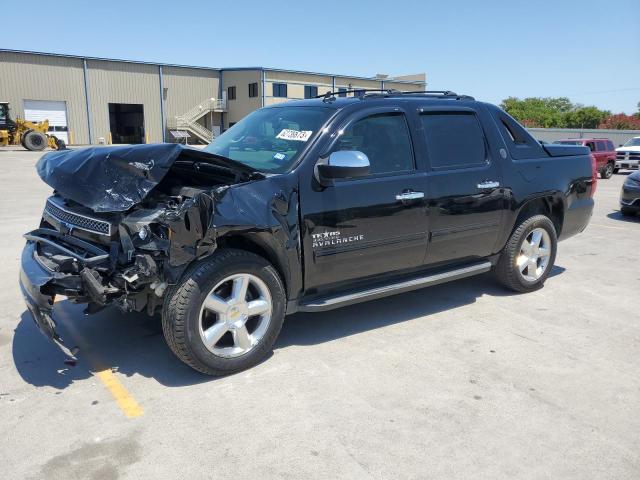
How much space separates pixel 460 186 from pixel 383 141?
2.81 feet

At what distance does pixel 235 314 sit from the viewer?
3586 mm

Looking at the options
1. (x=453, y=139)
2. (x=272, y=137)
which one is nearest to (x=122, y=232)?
(x=272, y=137)

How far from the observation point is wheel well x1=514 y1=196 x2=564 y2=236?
5351 millimetres

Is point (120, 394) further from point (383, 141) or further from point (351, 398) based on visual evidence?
point (383, 141)

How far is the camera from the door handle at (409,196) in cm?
422

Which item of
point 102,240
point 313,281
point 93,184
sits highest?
point 93,184

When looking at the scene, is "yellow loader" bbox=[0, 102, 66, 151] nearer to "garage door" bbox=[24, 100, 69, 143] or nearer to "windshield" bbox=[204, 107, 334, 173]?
"garage door" bbox=[24, 100, 69, 143]

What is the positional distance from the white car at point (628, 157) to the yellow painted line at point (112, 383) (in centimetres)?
2486

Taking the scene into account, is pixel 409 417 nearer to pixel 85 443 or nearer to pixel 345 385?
pixel 345 385

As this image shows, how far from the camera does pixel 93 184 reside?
349 cm

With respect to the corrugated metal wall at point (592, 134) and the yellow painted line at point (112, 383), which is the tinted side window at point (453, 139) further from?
the corrugated metal wall at point (592, 134)

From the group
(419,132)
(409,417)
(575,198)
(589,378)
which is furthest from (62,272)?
(575,198)

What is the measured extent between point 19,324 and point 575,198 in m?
5.66

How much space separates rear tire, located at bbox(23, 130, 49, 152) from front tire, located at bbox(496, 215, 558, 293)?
33.3 m
